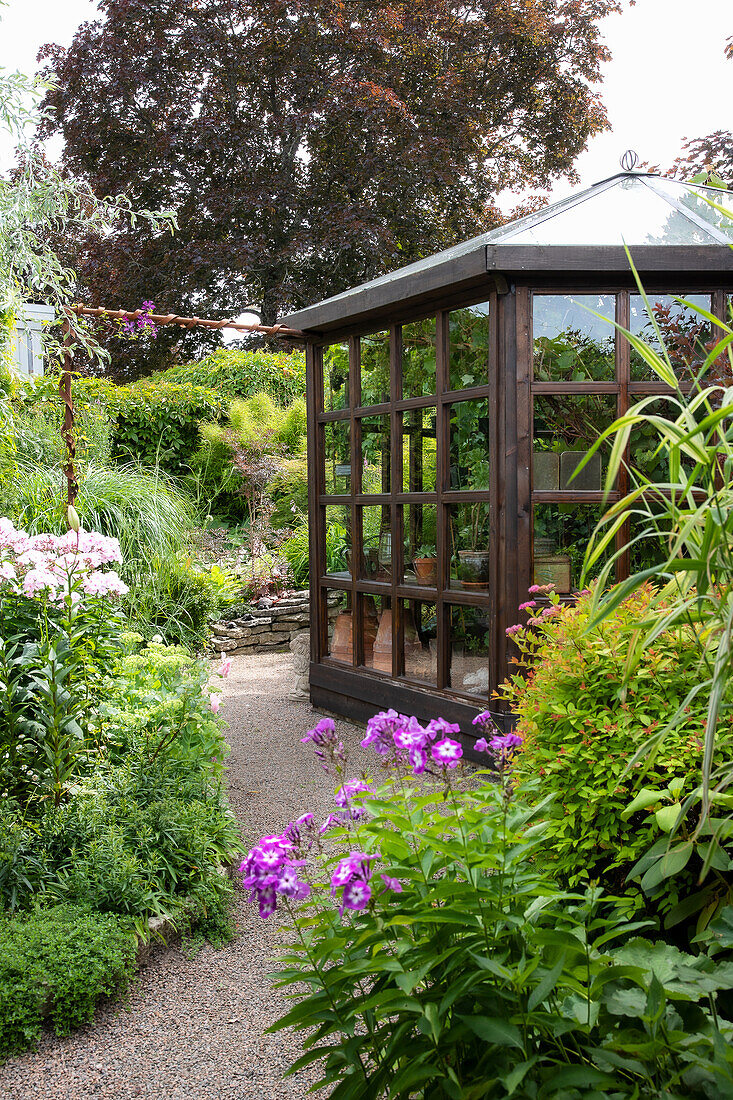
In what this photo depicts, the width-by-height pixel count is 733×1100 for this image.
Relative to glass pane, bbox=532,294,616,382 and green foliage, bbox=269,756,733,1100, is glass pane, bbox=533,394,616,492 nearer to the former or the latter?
glass pane, bbox=532,294,616,382

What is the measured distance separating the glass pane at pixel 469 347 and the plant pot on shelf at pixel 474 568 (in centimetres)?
85

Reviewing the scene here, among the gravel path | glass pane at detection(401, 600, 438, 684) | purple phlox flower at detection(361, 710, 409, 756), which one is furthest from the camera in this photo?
glass pane at detection(401, 600, 438, 684)

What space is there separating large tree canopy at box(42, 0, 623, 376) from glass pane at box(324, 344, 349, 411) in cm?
781

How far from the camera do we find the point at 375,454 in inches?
199

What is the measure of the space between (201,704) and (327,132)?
12.4 m

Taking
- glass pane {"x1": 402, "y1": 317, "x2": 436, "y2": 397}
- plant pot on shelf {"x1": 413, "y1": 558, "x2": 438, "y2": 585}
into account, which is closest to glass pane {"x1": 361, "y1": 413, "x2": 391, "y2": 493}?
glass pane {"x1": 402, "y1": 317, "x2": 436, "y2": 397}

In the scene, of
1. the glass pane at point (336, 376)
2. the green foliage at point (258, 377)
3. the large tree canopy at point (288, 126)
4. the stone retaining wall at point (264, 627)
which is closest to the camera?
the glass pane at point (336, 376)

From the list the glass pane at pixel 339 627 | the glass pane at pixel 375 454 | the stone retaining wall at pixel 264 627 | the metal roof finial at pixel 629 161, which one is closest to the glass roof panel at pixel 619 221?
the metal roof finial at pixel 629 161

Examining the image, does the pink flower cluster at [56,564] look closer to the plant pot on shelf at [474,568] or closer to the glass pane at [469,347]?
the plant pot on shelf at [474,568]

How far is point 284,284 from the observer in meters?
13.3

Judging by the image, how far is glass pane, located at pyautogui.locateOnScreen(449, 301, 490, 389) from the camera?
4.23 meters

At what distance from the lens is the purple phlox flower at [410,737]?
1.41m

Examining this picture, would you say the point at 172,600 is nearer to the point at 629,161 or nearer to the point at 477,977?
the point at 629,161

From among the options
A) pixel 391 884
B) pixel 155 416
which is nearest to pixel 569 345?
pixel 391 884
